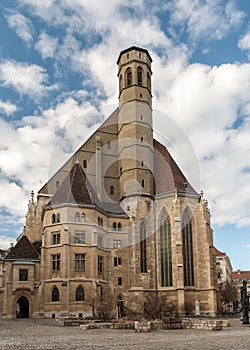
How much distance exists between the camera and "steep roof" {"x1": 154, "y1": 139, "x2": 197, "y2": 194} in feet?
168

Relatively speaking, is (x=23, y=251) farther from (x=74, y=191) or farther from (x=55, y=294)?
(x=74, y=191)

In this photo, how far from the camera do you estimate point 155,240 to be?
49.3 m

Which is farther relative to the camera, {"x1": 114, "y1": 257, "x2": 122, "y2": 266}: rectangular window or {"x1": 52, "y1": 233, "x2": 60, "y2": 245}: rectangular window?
{"x1": 114, "y1": 257, "x2": 122, "y2": 266}: rectangular window

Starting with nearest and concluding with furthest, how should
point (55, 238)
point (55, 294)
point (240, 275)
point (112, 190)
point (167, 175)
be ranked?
point (55, 294), point (55, 238), point (167, 175), point (112, 190), point (240, 275)

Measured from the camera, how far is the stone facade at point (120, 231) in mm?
43531

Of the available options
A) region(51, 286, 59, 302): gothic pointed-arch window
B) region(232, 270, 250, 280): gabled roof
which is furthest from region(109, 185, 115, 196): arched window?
region(232, 270, 250, 280): gabled roof

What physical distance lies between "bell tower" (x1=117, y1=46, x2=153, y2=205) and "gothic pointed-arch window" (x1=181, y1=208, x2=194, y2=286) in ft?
16.7

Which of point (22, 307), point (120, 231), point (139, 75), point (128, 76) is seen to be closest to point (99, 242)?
point (120, 231)

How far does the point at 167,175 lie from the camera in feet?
171

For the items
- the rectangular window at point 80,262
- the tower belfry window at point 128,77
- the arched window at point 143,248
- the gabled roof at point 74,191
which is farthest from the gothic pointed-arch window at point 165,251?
→ the tower belfry window at point 128,77

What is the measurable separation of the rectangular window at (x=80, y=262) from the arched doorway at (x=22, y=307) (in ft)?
21.5

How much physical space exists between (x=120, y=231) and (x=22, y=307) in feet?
44.0

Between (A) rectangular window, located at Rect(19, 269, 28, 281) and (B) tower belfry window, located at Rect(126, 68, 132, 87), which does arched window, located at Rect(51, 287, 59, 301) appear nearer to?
(A) rectangular window, located at Rect(19, 269, 28, 281)

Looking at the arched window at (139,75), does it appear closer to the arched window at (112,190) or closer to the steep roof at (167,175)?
the steep roof at (167,175)
